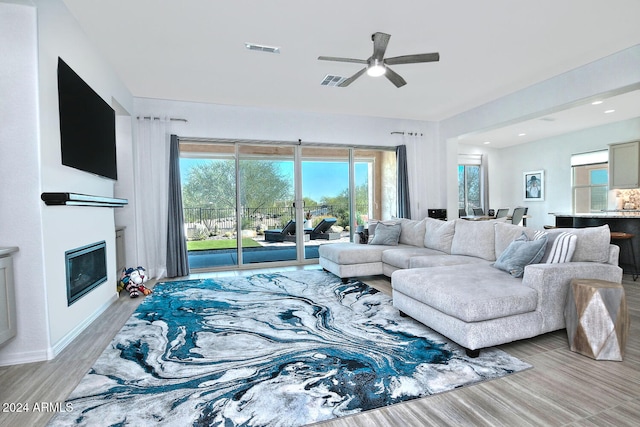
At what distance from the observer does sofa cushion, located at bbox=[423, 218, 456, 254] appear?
4.30 metres

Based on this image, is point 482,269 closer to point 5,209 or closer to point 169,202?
point 5,209

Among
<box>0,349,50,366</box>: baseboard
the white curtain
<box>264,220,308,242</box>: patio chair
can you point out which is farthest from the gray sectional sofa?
the white curtain

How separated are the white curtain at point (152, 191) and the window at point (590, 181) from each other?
9.18 m

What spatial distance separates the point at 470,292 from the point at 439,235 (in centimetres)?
219

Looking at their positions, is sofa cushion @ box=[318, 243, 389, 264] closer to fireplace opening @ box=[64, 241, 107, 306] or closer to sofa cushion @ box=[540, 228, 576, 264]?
sofa cushion @ box=[540, 228, 576, 264]

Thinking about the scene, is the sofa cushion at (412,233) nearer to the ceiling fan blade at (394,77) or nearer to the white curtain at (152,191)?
the ceiling fan blade at (394,77)

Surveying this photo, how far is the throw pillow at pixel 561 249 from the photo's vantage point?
8.55 feet

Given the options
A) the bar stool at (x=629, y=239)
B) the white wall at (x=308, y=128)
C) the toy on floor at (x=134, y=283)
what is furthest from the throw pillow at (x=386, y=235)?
the toy on floor at (x=134, y=283)

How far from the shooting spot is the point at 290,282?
4.50 meters

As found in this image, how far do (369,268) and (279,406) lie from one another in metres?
2.96

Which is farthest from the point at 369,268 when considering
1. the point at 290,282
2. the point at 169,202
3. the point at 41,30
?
the point at 41,30

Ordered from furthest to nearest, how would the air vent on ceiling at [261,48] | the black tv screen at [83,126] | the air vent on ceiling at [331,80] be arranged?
the air vent on ceiling at [331,80] → the air vent on ceiling at [261,48] → the black tv screen at [83,126]

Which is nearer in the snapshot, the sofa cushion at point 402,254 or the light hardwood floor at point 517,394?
the light hardwood floor at point 517,394

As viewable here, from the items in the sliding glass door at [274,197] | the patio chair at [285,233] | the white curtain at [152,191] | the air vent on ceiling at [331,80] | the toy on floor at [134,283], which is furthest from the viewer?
the patio chair at [285,233]
